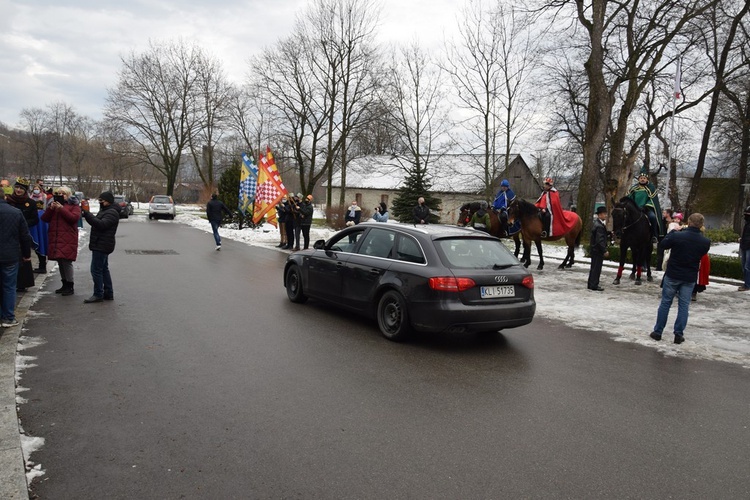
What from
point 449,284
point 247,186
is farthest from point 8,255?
point 247,186

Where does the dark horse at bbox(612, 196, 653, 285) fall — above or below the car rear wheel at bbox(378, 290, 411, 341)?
above

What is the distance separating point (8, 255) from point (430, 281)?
532cm

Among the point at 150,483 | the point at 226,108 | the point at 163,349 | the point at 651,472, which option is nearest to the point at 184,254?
the point at 163,349

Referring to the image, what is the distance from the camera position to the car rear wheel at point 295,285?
30.5ft

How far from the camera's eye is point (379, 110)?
37.3 meters

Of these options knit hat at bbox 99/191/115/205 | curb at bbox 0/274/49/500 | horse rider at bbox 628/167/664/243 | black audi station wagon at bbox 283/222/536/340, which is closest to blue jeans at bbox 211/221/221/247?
knit hat at bbox 99/191/115/205

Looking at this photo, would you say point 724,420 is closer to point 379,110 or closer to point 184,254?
point 184,254

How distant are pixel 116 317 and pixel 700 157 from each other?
3566 centimetres

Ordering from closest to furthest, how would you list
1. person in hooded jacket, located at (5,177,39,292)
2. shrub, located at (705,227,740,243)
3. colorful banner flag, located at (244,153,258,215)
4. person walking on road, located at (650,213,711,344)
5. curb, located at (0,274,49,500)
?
curb, located at (0,274,49,500) → person walking on road, located at (650,213,711,344) → person in hooded jacket, located at (5,177,39,292) → shrub, located at (705,227,740,243) → colorful banner flag, located at (244,153,258,215)

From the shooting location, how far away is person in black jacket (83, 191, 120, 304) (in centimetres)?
891

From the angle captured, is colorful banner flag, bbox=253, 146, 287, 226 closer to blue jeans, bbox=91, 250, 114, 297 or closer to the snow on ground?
the snow on ground

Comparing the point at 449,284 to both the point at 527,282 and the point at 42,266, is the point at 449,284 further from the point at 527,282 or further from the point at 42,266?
the point at 42,266

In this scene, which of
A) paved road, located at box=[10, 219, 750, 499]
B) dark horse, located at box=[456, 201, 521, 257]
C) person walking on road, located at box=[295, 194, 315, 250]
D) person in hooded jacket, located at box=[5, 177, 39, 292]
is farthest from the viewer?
person walking on road, located at box=[295, 194, 315, 250]

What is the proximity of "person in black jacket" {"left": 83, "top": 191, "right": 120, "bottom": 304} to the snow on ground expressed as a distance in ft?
23.9
